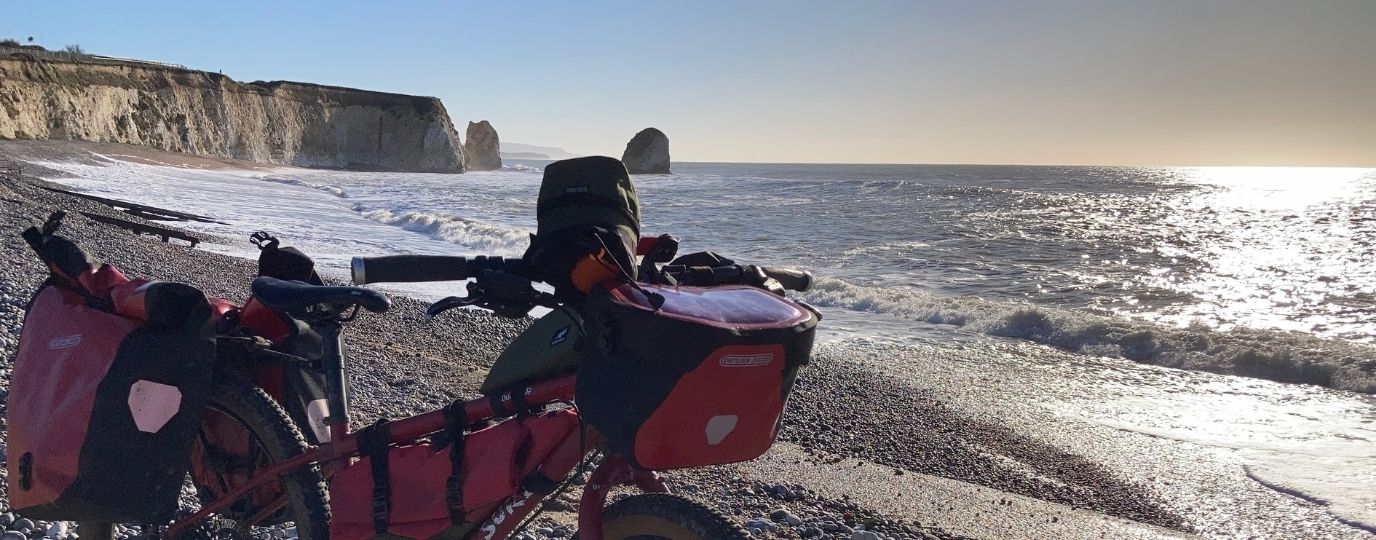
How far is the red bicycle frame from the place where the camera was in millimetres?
2182

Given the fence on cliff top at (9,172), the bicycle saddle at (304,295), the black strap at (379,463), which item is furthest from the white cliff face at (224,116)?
the black strap at (379,463)

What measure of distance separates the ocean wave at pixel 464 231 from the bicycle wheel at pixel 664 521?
15976 mm

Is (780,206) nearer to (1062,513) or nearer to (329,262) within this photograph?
(329,262)

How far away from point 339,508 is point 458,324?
5.56 metres

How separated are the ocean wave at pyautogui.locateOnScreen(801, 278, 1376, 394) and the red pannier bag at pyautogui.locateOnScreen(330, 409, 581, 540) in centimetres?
946

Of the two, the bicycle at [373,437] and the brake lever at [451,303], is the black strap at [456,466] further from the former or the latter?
the brake lever at [451,303]

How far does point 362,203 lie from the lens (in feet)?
95.5

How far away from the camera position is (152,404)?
2.48 meters

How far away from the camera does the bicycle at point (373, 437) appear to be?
6.81 feet

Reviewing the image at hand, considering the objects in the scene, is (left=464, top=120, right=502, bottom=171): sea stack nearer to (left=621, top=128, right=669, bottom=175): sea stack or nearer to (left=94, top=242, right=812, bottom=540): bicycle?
(left=621, top=128, right=669, bottom=175): sea stack

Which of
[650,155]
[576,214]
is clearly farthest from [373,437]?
[650,155]

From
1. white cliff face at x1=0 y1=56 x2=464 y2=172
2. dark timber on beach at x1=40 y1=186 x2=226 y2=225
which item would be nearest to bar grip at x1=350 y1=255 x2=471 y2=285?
dark timber on beach at x1=40 y1=186 x2=226 y2=225

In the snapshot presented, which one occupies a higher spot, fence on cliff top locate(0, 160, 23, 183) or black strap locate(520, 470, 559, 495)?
fence on cliff top locate(0, 160, 23, 183)

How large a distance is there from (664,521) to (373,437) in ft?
3.23
